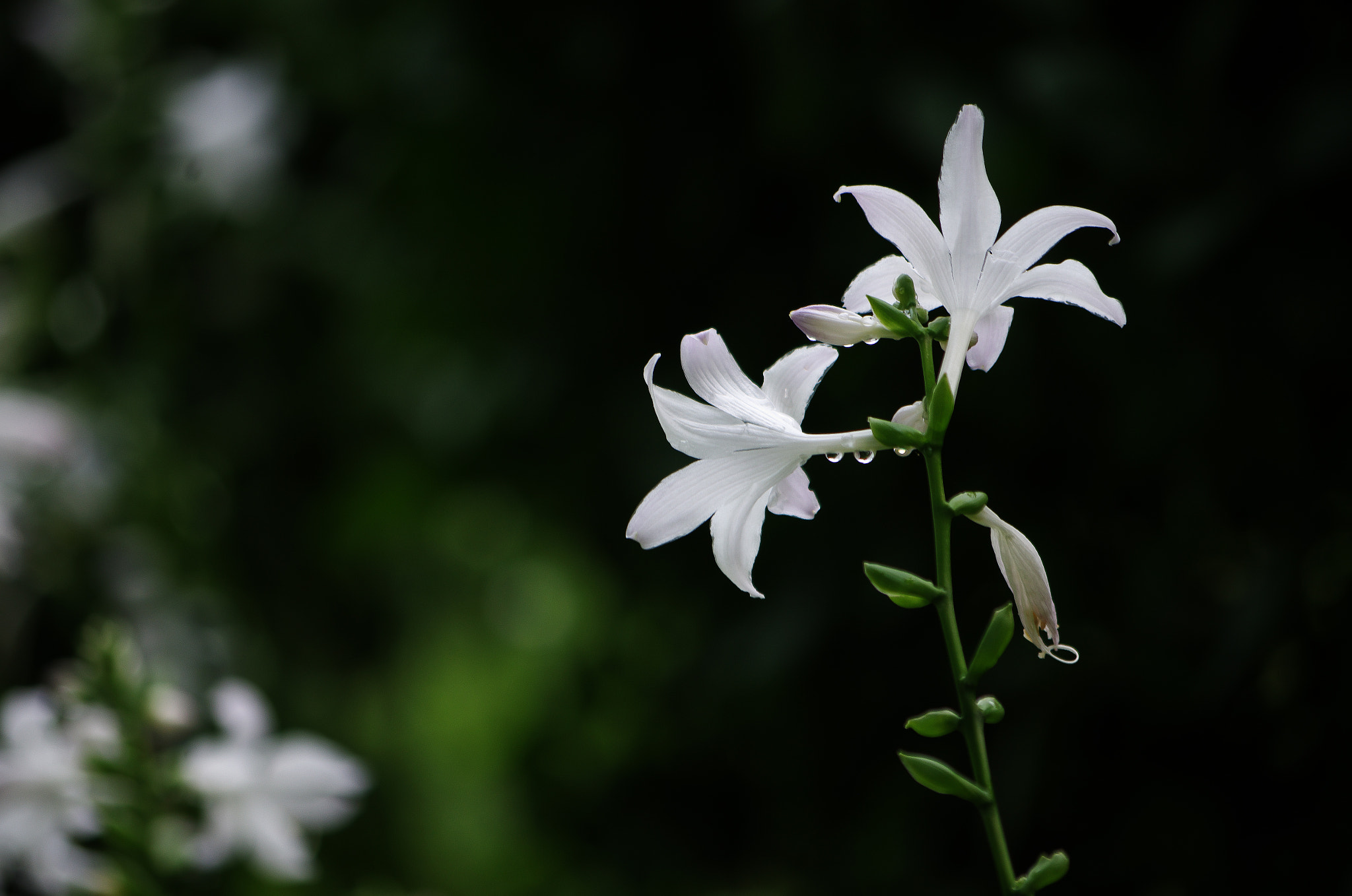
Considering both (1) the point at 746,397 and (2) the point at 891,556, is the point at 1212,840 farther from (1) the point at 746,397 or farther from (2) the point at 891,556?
(1) the point at 746,397

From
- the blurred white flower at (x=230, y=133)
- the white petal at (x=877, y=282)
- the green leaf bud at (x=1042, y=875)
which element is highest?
the blurred white flower at (x=230, y=133)

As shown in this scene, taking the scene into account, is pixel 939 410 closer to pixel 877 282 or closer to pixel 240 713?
pixel 877 282

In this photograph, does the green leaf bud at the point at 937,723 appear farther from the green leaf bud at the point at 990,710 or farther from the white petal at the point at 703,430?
the white petal at the point at 703,430

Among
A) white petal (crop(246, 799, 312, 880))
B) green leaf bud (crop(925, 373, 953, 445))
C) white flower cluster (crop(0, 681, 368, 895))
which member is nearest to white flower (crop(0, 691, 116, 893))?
white flower cluster (crop(0, 681, 368, 895))

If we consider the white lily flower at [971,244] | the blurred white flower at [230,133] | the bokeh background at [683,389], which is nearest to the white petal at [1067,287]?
the white lily flower at [971,244]

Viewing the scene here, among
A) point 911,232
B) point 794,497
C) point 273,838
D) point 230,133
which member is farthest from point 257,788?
point 230,133
